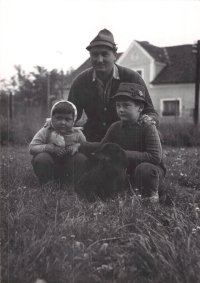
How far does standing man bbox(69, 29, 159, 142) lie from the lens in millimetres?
3805

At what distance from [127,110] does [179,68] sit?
2086 centimetres

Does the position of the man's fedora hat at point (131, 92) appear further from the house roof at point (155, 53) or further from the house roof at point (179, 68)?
the house roof at point (155, 53)

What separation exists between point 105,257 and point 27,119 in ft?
29.6

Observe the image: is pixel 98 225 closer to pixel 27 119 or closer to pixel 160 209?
pixel 160 209

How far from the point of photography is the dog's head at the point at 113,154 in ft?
11.2

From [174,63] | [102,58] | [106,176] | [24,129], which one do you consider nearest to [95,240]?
[106,176]

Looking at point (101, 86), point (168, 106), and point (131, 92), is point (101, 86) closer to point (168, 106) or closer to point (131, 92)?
point (131, 92)

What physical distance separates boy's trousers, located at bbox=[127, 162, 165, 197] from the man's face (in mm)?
1138

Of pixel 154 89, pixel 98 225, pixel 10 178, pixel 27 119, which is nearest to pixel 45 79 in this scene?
pixel 154 89

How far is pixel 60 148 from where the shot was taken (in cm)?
379

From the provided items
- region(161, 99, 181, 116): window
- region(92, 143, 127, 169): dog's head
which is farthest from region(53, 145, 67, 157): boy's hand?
region(161, 99, 181, 116): window

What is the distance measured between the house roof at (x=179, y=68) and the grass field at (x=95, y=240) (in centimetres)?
1973

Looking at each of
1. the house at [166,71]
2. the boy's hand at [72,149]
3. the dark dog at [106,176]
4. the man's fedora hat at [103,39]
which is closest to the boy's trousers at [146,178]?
the dark dog at [106,176]

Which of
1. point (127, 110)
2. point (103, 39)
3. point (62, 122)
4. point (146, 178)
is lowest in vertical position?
point (146, 178)
